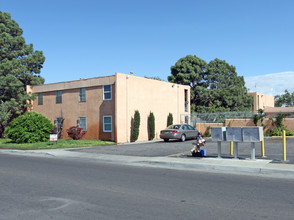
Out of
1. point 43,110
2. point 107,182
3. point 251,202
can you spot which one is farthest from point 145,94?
point 251,202

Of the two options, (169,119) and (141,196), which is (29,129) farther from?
(141,196)

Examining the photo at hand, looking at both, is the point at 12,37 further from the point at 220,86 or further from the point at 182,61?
the point at 220,86

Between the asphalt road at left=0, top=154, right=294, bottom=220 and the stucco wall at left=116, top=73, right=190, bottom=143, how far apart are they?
15246mm

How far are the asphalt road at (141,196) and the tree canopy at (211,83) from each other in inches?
1345

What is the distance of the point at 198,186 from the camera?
8.48 meters

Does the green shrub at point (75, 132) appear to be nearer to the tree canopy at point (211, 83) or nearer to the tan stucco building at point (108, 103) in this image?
the tan stucco building at point (108, 103)

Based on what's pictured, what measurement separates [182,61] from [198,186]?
3818 cm

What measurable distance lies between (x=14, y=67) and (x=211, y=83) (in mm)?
26781

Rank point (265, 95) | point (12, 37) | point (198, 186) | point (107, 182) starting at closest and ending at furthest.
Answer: point (198, 186), point (107, 182), point (12, 37), point (265, 95)

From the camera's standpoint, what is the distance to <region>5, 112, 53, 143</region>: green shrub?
80.6 ft

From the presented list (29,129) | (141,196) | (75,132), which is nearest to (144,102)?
(75,132)

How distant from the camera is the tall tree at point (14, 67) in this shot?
31641 millimetres

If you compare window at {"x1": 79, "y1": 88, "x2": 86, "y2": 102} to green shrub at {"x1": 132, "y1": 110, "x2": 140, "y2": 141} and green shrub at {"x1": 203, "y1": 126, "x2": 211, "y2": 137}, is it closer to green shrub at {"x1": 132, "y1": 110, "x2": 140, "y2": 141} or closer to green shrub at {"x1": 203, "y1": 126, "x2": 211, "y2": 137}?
green shrub at {"x1": 132, "y1": 110, "x2": 140, "y2": 141}

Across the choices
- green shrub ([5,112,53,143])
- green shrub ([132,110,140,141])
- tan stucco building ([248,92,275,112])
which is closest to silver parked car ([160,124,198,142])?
green shrub ([132,110,140,141])
